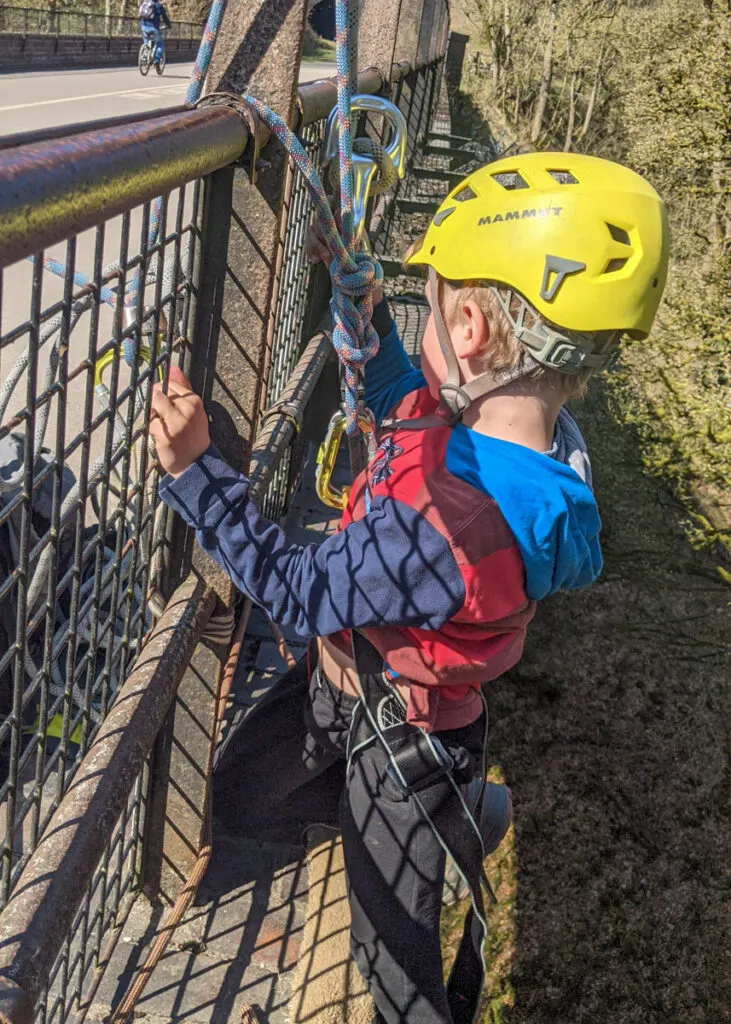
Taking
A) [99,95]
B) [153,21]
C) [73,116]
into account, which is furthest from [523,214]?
[153,21]

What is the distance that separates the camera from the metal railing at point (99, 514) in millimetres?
1178

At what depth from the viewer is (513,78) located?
18516 millimetres

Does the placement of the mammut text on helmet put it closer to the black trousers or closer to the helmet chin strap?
the helmet chin strap

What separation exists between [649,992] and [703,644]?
7.24ft

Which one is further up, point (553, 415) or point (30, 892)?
point (553, 415)

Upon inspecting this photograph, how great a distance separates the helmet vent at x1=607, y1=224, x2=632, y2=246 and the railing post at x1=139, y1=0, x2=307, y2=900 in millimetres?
631

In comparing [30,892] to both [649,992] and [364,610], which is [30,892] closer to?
[364,610]

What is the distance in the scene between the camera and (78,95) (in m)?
23.2

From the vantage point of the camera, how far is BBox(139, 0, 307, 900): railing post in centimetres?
173

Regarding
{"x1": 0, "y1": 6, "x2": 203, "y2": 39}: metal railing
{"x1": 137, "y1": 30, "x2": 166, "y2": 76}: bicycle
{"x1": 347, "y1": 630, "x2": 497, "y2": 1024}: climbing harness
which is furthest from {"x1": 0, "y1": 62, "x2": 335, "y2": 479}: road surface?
{"x1": 0, "y1": 6, "x2": 203, "y2": 39}: metal railing

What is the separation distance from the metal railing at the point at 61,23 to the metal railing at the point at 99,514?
29.5m

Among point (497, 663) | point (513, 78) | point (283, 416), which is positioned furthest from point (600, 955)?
point (513, 78)

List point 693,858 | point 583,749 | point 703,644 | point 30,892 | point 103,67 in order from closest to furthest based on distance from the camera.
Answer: point 30,892 < point 693,858 < point 583,749 < point 703,644 < point 103,67

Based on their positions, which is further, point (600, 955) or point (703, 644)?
point (703, 644)
